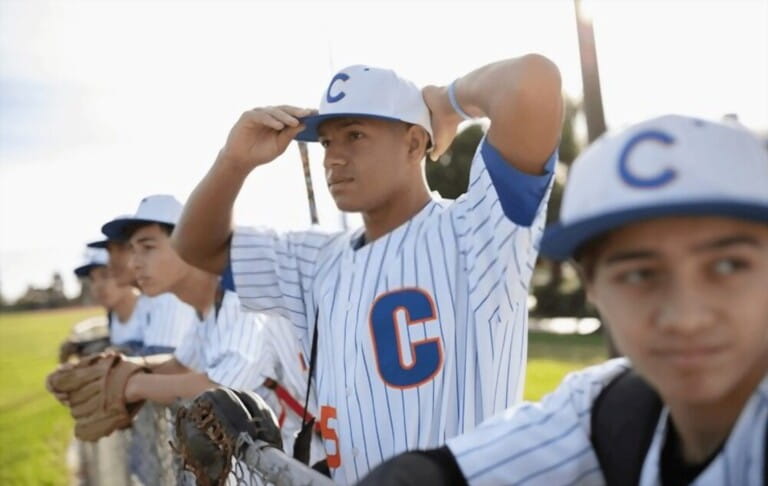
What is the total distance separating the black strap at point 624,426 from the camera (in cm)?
122

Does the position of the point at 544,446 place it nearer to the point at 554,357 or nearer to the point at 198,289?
the point at 198,289

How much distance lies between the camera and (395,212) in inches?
93.4

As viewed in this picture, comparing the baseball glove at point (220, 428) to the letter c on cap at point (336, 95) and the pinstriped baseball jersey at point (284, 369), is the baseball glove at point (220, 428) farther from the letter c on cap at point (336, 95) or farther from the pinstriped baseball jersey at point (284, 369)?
the pinstriped baseball jersey at point (284, 369)

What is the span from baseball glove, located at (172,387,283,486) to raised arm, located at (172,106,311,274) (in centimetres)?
74

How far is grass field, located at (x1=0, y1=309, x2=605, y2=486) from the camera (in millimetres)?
7750

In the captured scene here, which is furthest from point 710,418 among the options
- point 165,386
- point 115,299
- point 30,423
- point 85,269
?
point 30,423

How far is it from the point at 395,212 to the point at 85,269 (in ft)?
15.8

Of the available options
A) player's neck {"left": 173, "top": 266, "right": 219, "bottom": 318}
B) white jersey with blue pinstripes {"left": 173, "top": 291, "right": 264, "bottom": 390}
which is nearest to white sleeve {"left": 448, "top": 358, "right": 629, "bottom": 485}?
white jersey with blue pinstripes {"left": 173, "top": 291, "right": 264, "bottom": 390}

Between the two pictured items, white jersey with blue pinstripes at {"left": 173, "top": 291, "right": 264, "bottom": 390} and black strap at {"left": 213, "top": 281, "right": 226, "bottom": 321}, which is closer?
white jersey with blue pinstripes at {"left": 173, "top": 291, "right": 264, "bottom": 390}

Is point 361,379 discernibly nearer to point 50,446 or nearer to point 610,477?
point 610,477

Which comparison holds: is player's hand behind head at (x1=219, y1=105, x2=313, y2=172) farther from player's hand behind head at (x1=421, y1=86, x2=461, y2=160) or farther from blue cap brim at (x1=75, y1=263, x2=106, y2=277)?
blue cap brim at (x1=75, y1=263, x2=106, y2=277)

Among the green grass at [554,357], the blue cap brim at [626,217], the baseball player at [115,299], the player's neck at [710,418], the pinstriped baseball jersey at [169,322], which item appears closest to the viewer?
the blue cap brim at [626,217]

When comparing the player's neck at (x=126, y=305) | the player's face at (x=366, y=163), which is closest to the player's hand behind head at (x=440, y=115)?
the player's face at (x=366, y=163)

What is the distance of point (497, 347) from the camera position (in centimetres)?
209
